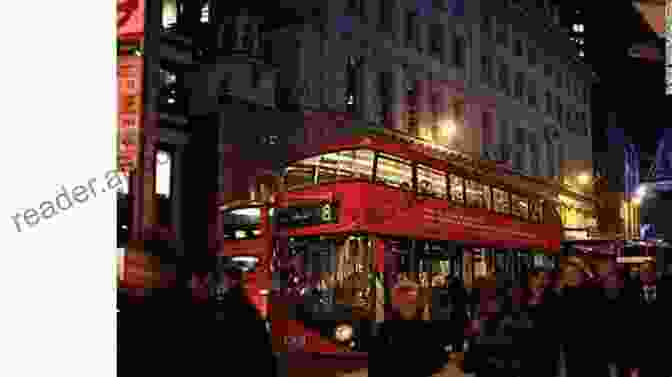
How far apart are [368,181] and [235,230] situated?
232 centimetres

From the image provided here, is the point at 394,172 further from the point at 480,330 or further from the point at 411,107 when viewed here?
the point at 411,107

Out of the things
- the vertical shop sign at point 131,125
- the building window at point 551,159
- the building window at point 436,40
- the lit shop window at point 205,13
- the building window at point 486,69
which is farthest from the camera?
the building window at point 551,159

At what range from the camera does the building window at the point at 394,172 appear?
1334cm

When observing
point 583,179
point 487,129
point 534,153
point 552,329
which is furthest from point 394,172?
point 583,179

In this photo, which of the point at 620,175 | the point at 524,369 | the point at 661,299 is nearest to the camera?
the point at 524,369

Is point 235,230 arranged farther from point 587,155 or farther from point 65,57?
point 587,155

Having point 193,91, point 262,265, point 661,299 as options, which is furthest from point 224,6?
point 661,299

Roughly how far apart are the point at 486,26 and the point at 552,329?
116 ft

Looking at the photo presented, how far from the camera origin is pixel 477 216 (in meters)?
16.1

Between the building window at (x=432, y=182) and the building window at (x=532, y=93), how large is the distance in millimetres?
31476

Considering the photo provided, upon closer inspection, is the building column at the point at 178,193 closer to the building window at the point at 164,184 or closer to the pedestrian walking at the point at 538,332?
the building window at the point at 164,184

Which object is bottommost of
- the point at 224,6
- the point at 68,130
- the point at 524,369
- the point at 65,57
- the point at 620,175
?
the point at 524,369

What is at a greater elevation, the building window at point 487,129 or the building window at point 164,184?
the building window at point 487,129

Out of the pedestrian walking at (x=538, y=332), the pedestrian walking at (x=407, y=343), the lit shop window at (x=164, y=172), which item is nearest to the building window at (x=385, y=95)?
the lit shop window at (x=164, y=172)
